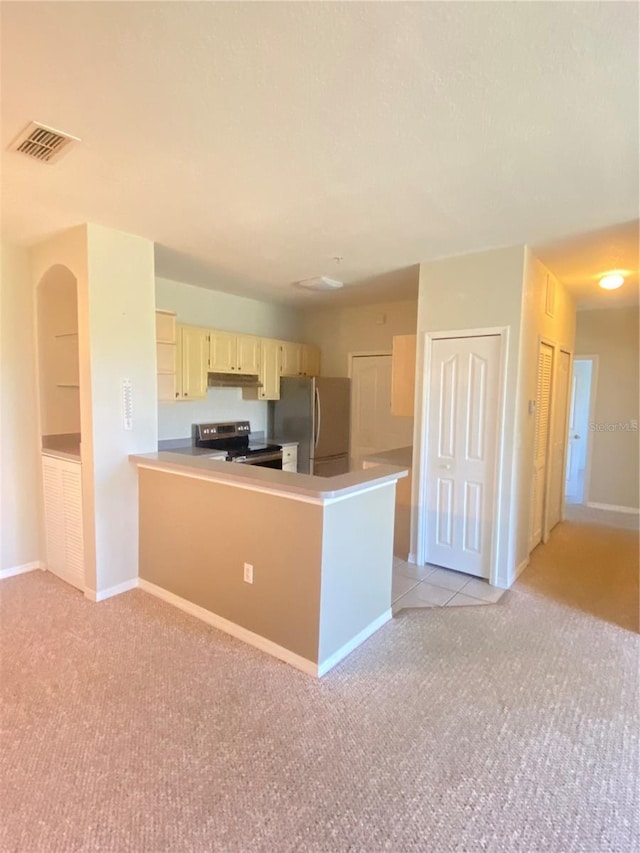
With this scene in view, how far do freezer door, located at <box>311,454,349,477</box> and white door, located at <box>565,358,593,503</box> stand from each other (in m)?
3.08

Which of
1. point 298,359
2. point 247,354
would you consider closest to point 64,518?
point 247,354

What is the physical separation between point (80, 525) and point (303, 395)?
9.08 feet

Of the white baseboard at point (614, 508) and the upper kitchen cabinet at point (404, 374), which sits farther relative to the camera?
the white baseboard at point (614, 508)

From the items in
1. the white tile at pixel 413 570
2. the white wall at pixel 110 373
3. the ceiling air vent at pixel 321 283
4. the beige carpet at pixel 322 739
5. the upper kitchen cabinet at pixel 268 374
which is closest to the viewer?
the beige carpet at pixel 322 739

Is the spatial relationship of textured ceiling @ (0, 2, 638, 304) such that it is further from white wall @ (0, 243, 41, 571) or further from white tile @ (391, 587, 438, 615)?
white tile @ (391, 587, 438, 615)

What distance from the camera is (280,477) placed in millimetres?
2531

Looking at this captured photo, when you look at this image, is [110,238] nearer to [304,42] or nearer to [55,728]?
[304,42]

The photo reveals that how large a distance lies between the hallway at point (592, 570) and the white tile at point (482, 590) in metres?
0.22

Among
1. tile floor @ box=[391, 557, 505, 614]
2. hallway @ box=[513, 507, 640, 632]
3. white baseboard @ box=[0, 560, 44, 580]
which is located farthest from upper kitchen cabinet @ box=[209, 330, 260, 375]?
hallway @ box=[513, 507, 640, 632]

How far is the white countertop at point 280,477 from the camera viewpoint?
2.31 meters

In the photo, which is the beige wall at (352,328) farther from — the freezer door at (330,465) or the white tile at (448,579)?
the white tile at (448,579)

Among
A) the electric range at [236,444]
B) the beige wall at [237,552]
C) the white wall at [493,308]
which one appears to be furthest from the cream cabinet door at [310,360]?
the beige wall at [237,552]

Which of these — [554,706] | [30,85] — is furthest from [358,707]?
[30,85]

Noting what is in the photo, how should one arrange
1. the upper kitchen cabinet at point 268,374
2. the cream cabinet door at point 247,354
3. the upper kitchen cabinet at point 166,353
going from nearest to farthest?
the upper kitchen cabinet at point 166,353 < the cream cabinet door at point 247,354 < the upper kitchen cabinet at point 268,374
